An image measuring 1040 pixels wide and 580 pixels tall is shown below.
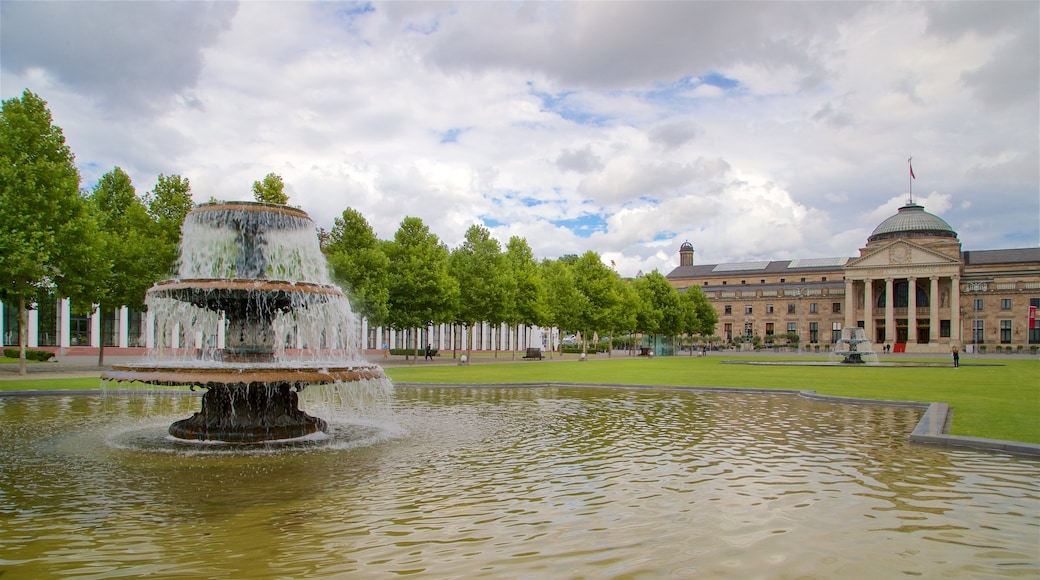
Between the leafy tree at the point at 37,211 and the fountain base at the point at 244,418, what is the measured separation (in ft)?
75.3

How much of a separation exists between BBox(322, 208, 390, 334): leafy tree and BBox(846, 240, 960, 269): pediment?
90.9 meters

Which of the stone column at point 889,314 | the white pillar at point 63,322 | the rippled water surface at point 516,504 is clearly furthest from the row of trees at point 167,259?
the stone column at point 889,314

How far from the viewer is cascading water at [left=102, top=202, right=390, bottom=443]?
12.4 meters

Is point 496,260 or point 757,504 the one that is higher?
point 496,260

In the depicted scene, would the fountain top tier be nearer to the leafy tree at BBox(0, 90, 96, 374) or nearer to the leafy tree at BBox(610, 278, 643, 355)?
the leafy tree at BBox(0, 90, 96, 374)

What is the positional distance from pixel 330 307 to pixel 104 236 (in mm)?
29913

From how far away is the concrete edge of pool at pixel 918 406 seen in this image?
40.5 ft

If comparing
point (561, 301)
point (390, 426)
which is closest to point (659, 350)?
point (561, 301)

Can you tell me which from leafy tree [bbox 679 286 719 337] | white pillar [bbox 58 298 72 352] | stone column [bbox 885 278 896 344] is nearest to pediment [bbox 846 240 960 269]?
stone column [bbox 885 278 896 344]

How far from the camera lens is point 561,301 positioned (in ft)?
224

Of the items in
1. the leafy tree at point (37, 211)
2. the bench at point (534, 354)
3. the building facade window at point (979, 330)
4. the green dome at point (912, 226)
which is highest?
the green dome at point (912, 226)

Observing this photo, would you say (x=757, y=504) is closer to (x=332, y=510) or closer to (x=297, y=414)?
(x=332, y=510)

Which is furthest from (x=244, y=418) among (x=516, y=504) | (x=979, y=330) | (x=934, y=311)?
(x=979, y=330)

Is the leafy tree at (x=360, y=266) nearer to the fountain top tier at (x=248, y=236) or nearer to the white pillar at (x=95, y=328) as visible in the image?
the white pillar at (x=95, y=328)
